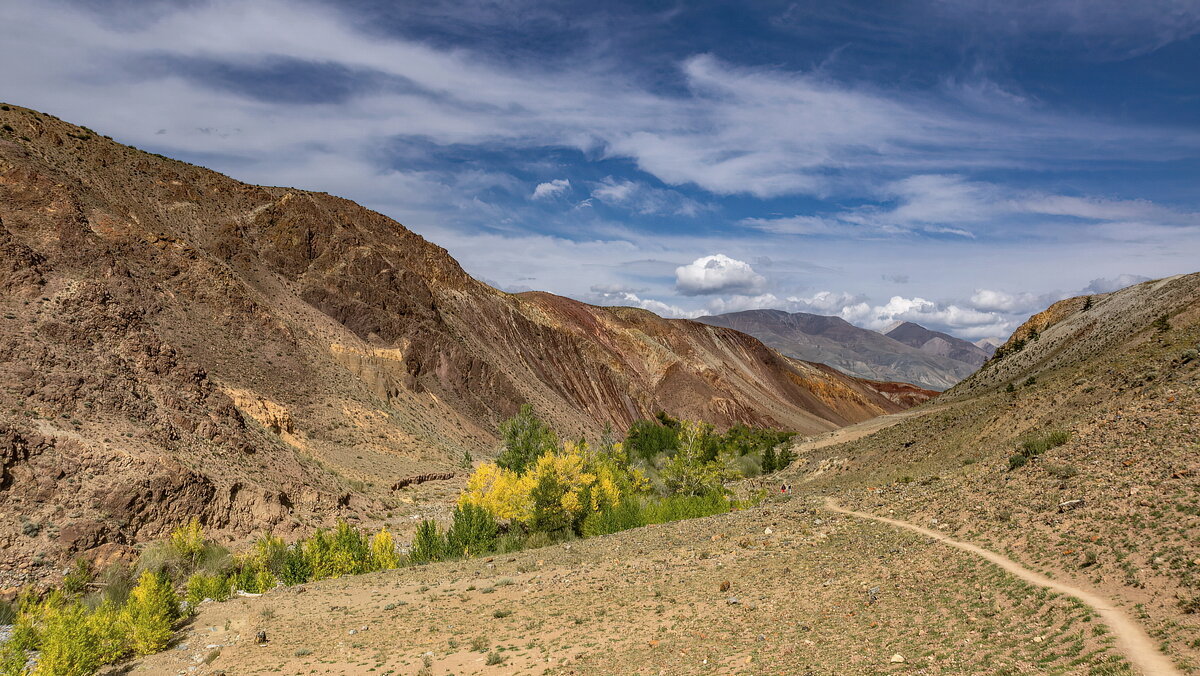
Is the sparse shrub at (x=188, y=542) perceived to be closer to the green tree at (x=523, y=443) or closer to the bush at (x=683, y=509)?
the bush at (x=683, y=509)

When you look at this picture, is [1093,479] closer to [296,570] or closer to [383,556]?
[383,556]

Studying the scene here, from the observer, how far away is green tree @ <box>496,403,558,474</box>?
41094 millimetres

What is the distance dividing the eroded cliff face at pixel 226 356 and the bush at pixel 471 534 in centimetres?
792

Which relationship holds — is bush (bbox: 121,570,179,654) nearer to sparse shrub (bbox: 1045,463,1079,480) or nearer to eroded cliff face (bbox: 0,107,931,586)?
eroded cliff face (bbox: 0,107,931,586)

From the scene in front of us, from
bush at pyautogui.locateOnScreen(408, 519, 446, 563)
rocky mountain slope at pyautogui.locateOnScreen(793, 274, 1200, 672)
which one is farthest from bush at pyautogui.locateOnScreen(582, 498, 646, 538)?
rocky mountain slope at pyautogui.locateOnScreen(793, 274, 1200, 672)

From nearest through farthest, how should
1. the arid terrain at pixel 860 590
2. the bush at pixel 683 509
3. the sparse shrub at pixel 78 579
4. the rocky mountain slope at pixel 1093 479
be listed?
the arid terrain at pixel 860 590
the rocky mountain slope at pixel 1093 479
the sparse shrub at pixel 78 579
the bush at pixel 683 509

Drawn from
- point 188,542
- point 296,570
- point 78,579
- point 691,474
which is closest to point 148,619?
point 296,570

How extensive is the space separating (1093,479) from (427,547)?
21485 mm

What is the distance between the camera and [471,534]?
84.3 ft

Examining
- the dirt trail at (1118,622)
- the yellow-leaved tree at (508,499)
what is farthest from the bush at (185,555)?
the dirt trail at (1118,622)

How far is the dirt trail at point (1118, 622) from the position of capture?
7465 millimetres

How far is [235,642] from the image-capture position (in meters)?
14.8

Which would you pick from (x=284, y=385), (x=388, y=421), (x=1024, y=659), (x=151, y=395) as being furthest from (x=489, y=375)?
(x=1024, y=659)

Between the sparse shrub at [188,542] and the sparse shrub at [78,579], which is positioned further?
the sparse shrub at [188,542]
